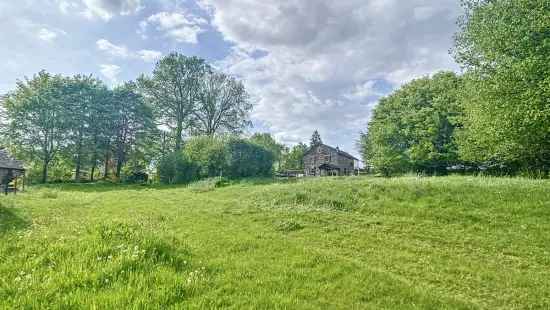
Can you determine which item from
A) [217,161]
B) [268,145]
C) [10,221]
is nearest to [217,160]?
[217,161]

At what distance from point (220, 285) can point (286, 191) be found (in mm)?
9444

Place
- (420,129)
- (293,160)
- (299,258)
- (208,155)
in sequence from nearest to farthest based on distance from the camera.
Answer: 1. (299,258)
2. (420,129)
3. (208,155)
4. (293,160)

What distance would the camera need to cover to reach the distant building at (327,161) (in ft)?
170

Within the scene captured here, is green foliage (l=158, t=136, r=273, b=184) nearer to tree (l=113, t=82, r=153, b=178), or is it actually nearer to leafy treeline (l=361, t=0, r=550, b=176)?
tree (l=113, t=82, r=153, b=178)

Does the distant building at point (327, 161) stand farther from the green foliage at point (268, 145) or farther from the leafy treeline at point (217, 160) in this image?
the leafy treeline at point (217, 160)

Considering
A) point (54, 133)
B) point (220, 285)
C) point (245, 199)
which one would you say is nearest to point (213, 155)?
point (245, 199)

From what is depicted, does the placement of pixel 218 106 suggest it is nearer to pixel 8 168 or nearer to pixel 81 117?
pixel 81 117

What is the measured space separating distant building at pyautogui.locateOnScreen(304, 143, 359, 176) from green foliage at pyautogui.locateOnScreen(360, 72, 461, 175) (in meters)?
17.8

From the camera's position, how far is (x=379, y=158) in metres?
31.6

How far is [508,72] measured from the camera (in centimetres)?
1330

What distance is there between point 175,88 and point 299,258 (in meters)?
42.3

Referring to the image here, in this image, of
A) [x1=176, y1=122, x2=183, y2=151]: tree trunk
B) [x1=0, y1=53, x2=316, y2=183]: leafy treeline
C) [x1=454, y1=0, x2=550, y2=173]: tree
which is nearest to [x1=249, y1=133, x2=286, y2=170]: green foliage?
[x1=0, y1=53, x2=316, y2=183]: leafy treeline

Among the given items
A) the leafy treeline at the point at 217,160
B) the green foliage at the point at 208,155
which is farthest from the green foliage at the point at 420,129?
the green foliage at the point at 208,155

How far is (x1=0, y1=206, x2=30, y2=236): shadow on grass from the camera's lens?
6.82m
